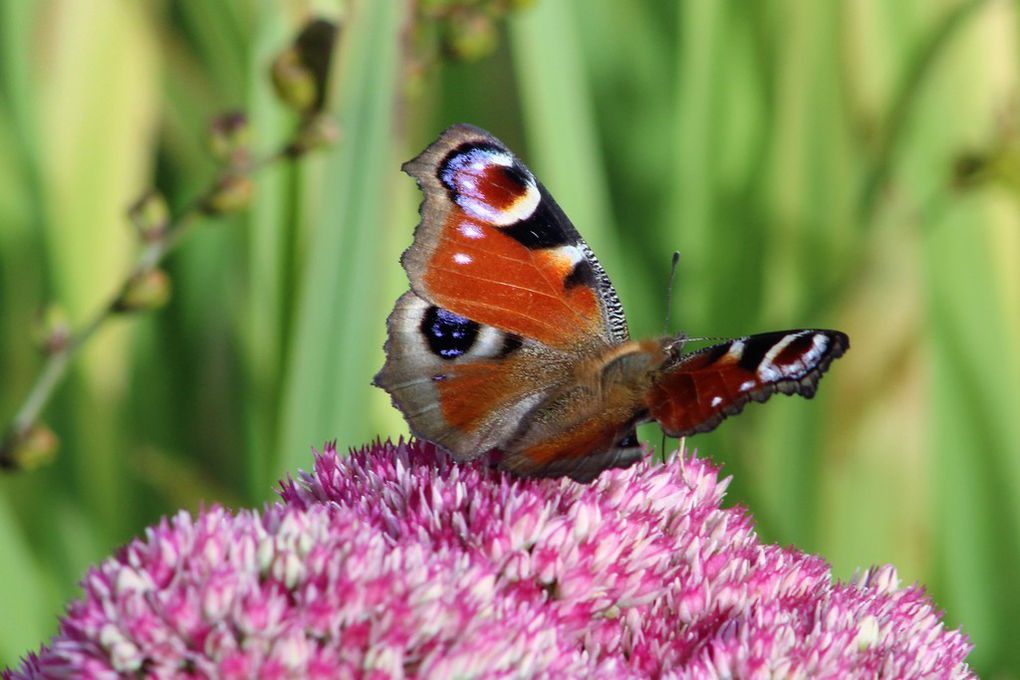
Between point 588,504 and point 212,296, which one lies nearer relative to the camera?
point 588,504

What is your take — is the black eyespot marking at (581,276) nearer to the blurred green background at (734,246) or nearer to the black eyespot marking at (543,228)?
the black eyespot marking at (543,228)

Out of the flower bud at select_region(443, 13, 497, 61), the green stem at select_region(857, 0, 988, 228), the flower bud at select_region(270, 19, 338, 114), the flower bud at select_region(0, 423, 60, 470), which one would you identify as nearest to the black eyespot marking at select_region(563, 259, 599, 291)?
the flower bud at select_region(443, 13, 497, 61)

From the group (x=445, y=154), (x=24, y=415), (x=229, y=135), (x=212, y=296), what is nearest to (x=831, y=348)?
(x=445, y=154)

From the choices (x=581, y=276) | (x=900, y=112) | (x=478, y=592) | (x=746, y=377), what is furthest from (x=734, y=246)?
(x=478, y=592)

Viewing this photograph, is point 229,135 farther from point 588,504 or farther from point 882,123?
point 882,123

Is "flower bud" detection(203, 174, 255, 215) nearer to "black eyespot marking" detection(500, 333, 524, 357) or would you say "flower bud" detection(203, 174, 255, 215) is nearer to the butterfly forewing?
the butterfly forewing

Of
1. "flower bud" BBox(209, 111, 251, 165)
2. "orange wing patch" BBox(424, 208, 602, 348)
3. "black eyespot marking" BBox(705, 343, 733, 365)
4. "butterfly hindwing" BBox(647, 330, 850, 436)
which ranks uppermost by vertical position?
"flower bud" BBox(209, 111, 251, 165)
